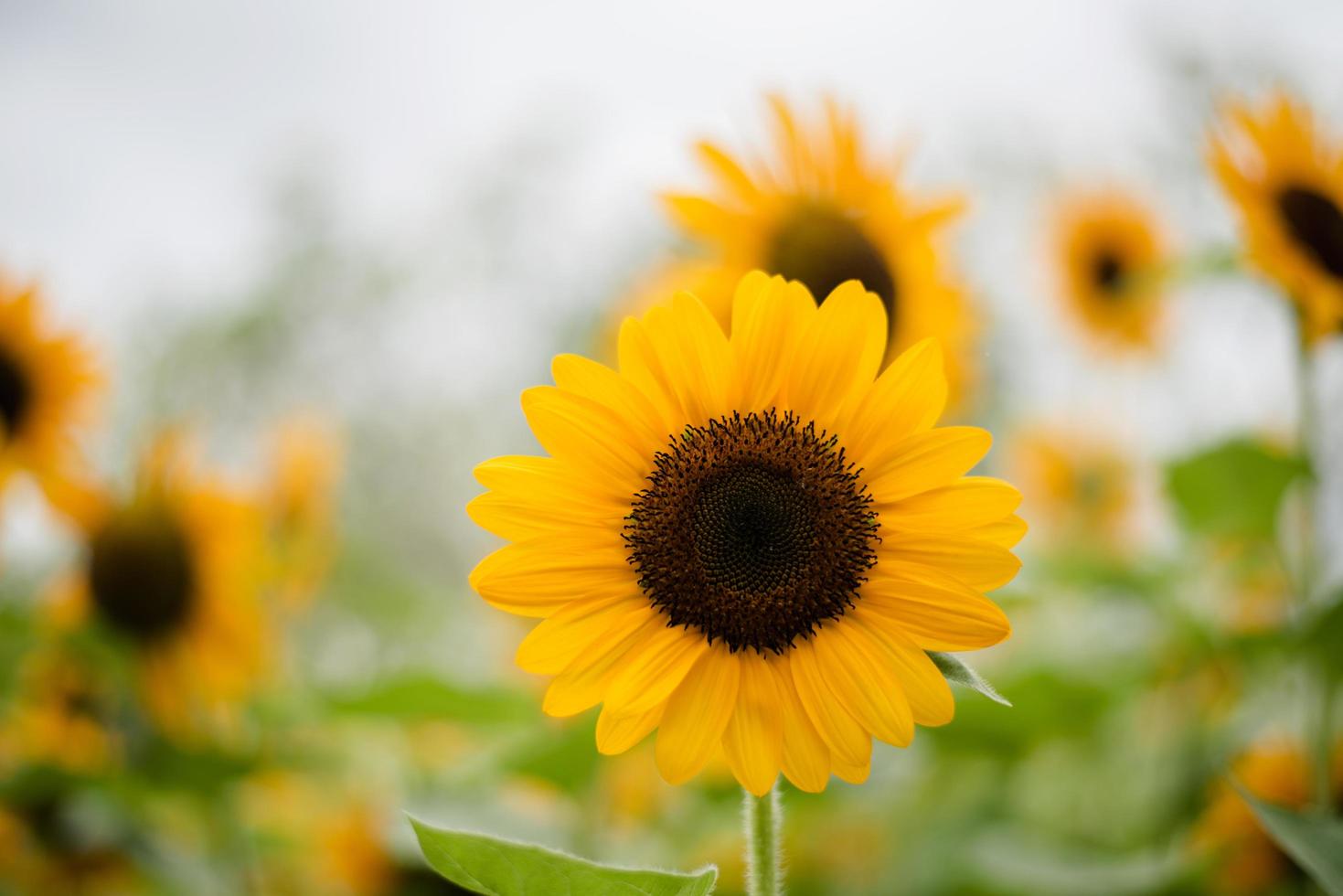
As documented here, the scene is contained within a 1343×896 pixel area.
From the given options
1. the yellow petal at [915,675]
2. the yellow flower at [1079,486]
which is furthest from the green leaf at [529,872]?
the yellow flower at [1079,486]

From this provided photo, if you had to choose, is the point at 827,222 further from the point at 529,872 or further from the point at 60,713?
the point at 60,713

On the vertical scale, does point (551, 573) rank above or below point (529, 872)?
above

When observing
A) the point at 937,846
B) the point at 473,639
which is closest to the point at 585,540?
the point at 937,846

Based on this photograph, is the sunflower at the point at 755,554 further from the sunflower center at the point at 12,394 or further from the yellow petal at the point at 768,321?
the sunflower center at the point at 12,394

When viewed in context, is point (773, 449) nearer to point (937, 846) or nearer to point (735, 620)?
point (735, 620)

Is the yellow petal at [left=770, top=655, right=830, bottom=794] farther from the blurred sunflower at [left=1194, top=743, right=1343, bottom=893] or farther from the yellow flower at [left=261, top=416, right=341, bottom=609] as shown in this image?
the yellow flower at [left=261, top=416, right=341, bottom=609]

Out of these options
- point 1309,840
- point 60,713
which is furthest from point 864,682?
point 60,713
